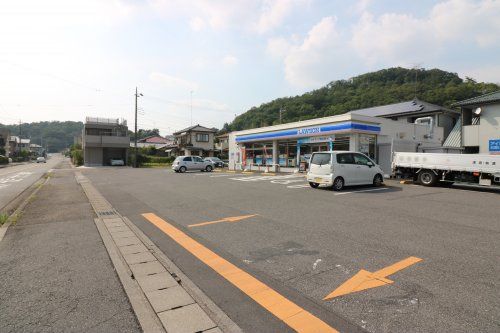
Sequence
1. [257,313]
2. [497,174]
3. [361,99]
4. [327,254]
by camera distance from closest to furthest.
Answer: [257,313]
[327,254]
[497,174]
[361,99]

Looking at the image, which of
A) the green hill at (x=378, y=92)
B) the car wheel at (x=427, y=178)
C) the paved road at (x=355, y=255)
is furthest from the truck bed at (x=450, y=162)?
the green hill at (x=378, y=92)

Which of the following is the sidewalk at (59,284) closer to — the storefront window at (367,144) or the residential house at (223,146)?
the storefront window at (367,144)

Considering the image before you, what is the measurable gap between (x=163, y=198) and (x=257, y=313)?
333 inches

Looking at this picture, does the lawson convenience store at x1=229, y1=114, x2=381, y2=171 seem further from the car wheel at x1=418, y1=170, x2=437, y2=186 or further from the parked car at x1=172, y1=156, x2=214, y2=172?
the car wheel at x1=418, y1=170, x2=437, y2=186

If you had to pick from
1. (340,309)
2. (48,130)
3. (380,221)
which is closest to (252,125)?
(380,221)

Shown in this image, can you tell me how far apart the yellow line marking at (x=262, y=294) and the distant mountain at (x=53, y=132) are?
136 m

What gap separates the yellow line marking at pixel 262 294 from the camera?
2.78 m

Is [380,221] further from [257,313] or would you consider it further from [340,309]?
[257,313]

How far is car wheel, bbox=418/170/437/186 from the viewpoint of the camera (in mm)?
13870

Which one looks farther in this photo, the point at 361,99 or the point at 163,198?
the point at 361,99

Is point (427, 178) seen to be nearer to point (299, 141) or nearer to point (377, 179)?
point (377, 179)

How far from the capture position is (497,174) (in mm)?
11891

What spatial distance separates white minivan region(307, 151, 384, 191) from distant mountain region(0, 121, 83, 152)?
5147 inches

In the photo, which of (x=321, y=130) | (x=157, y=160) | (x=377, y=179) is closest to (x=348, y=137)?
(x=321, y=130)
